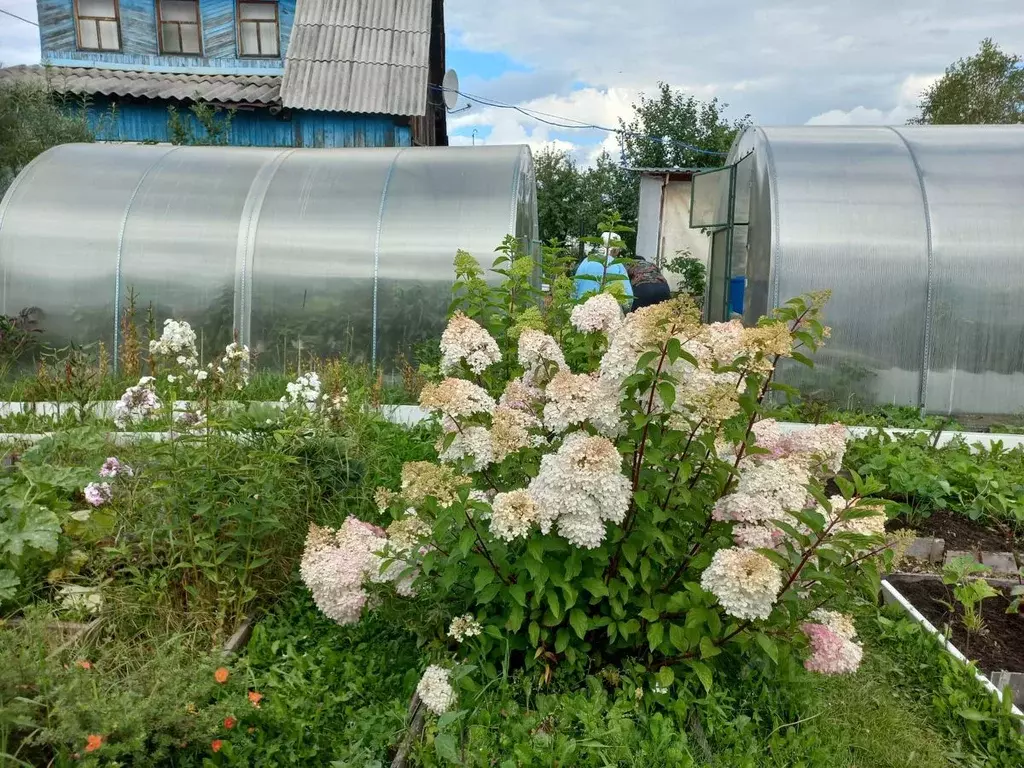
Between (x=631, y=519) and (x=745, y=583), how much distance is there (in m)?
0.45

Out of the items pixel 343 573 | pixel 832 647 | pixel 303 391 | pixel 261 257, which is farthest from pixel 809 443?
pixel 261 257

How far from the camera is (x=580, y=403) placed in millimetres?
2082

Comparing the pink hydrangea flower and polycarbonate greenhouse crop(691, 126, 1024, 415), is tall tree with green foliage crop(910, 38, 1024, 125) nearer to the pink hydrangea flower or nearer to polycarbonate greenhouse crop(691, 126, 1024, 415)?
polycarbonate greenhouse crop(691, 126, 1024, 415)

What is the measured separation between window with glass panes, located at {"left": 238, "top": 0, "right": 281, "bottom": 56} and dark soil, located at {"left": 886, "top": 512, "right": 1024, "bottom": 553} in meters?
14.2

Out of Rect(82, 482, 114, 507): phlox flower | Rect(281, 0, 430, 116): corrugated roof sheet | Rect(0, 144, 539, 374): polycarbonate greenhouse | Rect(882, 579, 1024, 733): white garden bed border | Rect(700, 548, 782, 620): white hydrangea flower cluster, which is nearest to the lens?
Rect(700, 548, 782, 620): white hydrangea flower cluster

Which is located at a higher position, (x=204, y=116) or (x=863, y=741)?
(x=204, y=116)

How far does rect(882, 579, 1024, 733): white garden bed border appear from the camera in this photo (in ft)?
8.71

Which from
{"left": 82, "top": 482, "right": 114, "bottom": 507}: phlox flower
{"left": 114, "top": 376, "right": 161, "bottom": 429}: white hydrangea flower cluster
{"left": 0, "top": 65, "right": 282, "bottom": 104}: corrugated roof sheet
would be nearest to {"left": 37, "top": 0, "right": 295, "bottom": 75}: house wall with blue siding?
{"left": 0, "top": 65, "right": 282, "bottom": 104}: corrugated roof sheet

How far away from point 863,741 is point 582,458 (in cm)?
153

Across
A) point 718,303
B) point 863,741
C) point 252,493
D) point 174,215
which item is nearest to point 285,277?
point 174,215

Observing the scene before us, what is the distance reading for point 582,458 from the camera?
1.97 metres

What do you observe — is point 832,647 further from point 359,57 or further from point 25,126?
point 359,57

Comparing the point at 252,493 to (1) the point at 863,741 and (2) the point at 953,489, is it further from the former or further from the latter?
(2) the point at 953,489

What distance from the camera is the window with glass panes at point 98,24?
13.5m
